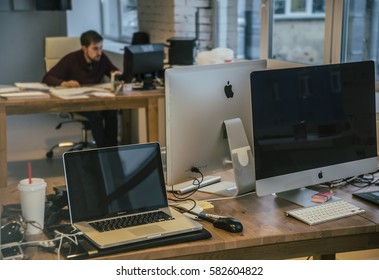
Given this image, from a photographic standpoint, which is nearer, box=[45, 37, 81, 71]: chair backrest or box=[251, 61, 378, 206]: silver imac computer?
box=[251, 61, 378, 206]: silver imac computer

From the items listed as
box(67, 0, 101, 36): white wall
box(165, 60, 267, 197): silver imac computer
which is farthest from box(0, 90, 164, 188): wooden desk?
box(67, 0, 101, 36): white wall

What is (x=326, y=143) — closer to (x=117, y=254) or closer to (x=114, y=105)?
(x=117, y=254)

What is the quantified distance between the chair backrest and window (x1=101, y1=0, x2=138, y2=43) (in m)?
1.48

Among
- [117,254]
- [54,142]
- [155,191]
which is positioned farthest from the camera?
[54,142]

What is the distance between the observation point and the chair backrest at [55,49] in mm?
5414

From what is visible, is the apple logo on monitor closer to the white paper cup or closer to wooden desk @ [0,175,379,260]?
wooden desk @ [0,175,379,260]

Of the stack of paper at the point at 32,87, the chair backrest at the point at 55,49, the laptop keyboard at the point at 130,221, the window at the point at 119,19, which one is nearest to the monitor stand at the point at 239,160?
the laptop keyboard at the point at 130,221

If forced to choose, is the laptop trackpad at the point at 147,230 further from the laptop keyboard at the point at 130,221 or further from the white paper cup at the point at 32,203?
the white paper cup at the point at 32,203

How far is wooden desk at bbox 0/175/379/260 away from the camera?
68.4 inches

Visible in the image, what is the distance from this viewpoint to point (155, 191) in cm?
196

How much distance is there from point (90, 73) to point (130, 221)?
132 inches

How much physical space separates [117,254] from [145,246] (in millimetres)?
86

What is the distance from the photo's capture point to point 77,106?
418cm

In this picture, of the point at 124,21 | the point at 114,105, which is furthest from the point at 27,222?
the point at 124,21
